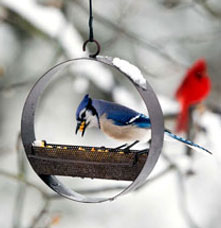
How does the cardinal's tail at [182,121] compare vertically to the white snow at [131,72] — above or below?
above

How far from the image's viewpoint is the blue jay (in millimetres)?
1753

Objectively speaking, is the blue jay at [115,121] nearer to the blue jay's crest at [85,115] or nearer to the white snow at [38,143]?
the blue jay's crest at [85,115]

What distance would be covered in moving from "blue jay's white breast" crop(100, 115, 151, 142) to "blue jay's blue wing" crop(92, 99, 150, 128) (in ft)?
0.04

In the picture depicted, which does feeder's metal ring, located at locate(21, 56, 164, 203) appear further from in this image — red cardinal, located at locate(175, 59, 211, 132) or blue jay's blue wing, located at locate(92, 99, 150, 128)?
red cardinal, located at locate(175, 59, 211, 132)

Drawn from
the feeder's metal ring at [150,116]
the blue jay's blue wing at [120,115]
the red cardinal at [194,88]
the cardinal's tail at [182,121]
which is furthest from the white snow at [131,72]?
the red cardinal at [194,88]

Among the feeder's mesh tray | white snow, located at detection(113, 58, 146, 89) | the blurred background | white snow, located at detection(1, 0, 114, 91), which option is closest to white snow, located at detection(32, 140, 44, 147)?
the feeder's mesh tray

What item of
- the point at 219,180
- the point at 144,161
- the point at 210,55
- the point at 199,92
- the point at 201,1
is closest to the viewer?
the point at 144,161

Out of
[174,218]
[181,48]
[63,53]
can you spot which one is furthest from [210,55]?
[63,53]

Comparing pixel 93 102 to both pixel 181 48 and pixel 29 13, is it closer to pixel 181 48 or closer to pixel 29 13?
pixel 29 13

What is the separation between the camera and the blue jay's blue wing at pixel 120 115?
5.77 feet

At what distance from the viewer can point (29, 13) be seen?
3828mm

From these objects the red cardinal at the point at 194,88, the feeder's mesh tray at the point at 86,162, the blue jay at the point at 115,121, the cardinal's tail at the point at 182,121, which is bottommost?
the feeder's mesh tray at the point at 86,162

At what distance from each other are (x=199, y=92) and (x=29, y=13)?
1.28m

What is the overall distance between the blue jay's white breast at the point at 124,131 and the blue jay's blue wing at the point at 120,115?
0.01 meters
